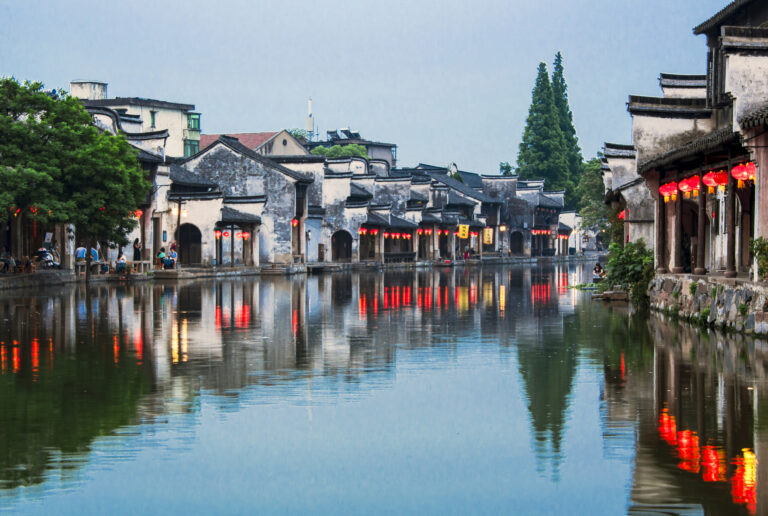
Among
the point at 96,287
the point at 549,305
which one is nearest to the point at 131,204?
the point at 96,287

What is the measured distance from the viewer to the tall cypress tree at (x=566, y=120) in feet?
396

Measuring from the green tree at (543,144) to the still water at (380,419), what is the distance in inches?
3814

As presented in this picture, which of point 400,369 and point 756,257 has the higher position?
point 756,257

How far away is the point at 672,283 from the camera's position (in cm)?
2558

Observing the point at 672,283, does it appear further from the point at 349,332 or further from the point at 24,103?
the point at 24,103

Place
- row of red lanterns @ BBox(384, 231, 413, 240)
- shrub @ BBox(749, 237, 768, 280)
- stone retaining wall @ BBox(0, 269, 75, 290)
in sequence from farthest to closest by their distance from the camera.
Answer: row of red lanterns @ BBox(384, 231, 413, 240) → stone retaining wall @ BBox(0, 269, 75, 290) → shrub @ BBox(749, 237, 768, 280)

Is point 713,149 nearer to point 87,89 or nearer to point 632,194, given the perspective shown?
point 632,194

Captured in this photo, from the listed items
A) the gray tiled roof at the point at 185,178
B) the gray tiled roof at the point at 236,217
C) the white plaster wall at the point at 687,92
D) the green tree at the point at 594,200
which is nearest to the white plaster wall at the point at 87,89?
the gray tiled roof at the point at 185,178

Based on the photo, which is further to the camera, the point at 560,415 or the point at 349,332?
the point at 349,332

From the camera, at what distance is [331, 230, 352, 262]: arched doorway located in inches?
3002

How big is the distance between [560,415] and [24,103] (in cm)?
3054

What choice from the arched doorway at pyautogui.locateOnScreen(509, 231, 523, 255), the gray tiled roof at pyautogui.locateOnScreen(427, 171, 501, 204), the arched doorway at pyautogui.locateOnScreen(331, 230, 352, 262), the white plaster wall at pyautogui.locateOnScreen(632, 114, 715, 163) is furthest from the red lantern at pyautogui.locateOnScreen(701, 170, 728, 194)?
the arched doorway at pyautogui.locateOnScreen(509, 231, 523, 255)

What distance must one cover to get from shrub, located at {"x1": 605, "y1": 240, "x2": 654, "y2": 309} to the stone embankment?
7.65ft

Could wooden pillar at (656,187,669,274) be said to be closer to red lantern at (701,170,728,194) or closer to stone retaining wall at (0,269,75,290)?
red lantern at (701,170,728,194)
